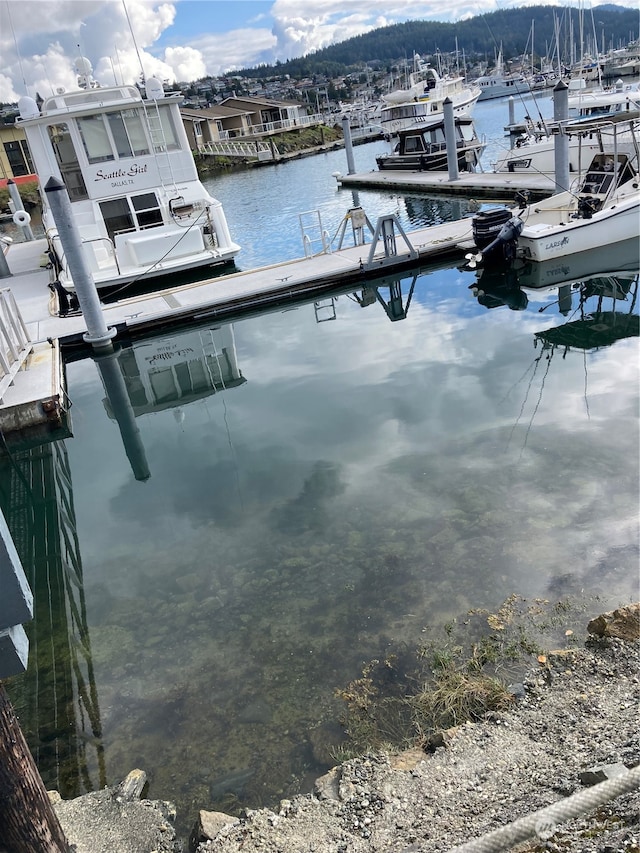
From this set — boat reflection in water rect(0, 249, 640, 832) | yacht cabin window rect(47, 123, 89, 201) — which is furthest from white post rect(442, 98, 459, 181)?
boat reflection in water rect(0, 249, 640, 832)

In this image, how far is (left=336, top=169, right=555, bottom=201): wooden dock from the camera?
2083 centimetres

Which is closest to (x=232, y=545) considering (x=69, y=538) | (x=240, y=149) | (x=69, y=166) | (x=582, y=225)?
(x=69, y=538)

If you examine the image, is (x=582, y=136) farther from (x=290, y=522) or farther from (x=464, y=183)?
(x=290, y=522)

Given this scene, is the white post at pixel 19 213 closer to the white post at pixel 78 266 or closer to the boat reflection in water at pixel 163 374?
the white post at pixel 78 266

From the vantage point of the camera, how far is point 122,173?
57.2 feet

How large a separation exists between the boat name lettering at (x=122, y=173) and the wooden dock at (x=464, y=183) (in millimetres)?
11537

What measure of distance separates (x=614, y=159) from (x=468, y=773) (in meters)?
14.9

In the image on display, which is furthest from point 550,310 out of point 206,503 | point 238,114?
point 238,114

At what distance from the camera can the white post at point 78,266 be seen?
11188 millimetres

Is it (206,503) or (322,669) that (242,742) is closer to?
(322,669)

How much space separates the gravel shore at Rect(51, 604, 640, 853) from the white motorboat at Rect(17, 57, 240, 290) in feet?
46.7

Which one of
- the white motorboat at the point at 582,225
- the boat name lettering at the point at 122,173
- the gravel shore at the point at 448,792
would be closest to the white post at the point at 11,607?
→ the gravel shore at the point at 448,792

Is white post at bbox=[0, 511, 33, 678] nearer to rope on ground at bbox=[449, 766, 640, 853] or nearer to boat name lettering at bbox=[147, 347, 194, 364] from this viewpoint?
rope on ground at bbox=[449, 766, 640, 853]

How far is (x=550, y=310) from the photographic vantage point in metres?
11.9
